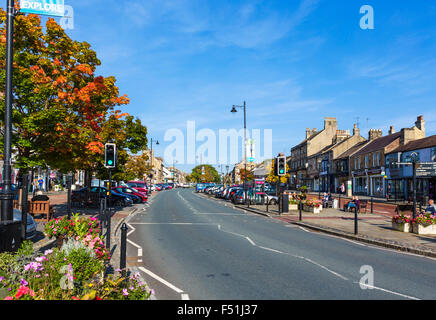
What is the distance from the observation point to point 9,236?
670 centimetres

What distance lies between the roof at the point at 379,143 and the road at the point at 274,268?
41309 millimetres

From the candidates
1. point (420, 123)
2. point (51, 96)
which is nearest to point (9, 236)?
point (51, 96)

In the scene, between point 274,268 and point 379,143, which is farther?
point 379,143

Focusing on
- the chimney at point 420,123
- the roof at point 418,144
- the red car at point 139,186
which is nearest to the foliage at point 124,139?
the red car at point 139,186

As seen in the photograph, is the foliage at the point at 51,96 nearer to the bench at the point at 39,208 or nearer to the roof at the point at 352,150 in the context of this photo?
the bench at the point at 39,208

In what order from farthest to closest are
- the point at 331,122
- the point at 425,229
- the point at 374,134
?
the point at 331,122
the point at 374,134
the point at 425,229

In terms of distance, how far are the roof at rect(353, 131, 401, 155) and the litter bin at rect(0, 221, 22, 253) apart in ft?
164

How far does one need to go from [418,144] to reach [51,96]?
1648 inches

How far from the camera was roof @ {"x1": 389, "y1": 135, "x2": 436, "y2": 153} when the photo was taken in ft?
126

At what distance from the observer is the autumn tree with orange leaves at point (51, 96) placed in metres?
13.9

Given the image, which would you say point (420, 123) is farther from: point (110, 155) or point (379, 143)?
point (110, 155)
